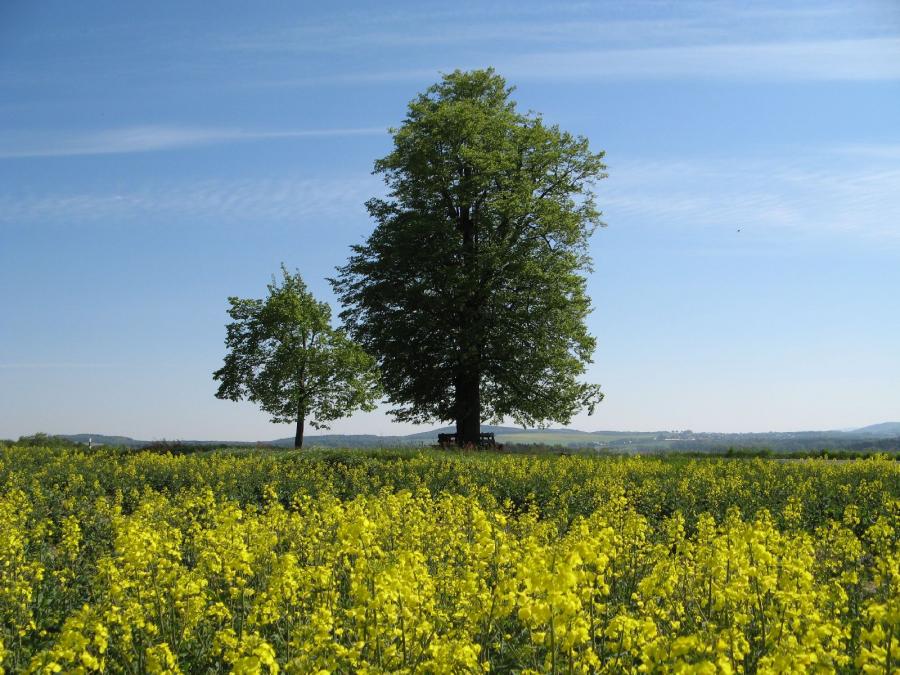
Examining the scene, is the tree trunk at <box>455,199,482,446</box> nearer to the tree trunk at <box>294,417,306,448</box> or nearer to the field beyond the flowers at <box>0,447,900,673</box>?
the tree trunk at <box>294,417,306,448</box>

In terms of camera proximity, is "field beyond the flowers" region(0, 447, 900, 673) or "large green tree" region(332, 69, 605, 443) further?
"large green tree" region(332, 69, 605, 443)

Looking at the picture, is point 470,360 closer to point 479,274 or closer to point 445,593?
point 479,274

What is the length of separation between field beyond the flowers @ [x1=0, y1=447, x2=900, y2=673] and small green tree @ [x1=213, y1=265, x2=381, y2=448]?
55.5 feet

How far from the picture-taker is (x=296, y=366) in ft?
103

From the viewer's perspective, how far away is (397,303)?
108ft

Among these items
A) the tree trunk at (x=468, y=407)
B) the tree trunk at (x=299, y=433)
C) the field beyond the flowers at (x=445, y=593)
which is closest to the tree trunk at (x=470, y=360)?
the tree trunk at (x=468, y=407)

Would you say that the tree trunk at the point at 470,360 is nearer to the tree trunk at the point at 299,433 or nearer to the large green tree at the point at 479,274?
the large green tree at the point at 479,274

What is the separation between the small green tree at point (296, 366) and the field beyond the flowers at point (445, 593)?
16.9 metres

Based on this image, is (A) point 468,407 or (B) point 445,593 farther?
(A) point 468,407

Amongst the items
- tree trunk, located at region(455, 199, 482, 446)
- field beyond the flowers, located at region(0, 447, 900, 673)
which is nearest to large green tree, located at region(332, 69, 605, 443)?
tree trunk, located at region(455, 199, 482, 446)

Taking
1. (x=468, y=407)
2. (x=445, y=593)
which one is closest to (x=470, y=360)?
(x=468, y=407)

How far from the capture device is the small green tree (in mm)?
31453

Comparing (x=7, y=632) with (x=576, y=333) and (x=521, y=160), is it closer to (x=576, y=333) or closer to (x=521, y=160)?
(x=576, y=333)

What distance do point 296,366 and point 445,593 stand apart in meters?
25.2
